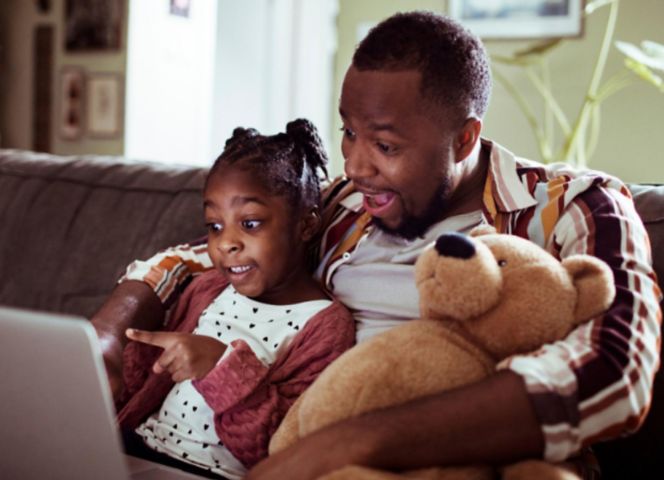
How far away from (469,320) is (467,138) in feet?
1.41

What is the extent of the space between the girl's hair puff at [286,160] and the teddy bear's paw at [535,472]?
65 cm

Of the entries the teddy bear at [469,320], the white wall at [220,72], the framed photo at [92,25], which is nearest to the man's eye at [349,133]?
the teddy bear at [469,320]

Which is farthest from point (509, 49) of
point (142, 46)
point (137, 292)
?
point (137, 292)

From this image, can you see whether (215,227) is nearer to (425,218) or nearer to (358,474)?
(425,218)

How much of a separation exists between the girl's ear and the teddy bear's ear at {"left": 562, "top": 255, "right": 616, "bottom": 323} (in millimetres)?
555

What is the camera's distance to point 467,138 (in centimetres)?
140

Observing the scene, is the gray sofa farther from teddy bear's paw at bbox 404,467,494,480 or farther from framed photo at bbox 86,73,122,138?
framed photo at bbox 86,73,122,138

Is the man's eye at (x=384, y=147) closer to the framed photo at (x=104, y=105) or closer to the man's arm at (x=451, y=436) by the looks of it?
the man's arm at (x=451, y=436)

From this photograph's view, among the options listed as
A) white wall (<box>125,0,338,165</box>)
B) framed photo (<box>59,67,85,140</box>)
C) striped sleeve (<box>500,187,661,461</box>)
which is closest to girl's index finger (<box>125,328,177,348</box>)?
striped sleeve (<box>500,187,661,461</box>)

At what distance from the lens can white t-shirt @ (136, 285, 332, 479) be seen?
1.34 m

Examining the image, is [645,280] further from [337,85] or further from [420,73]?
[337,85]

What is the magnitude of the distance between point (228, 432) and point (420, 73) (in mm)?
619

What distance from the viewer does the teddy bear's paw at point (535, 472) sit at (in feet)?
3.08

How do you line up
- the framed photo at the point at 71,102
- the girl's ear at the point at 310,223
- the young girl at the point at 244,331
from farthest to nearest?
the framed photo at the point at 71,102
the girl's ear at the point at 310,223
the young girl at the point at 244,331
